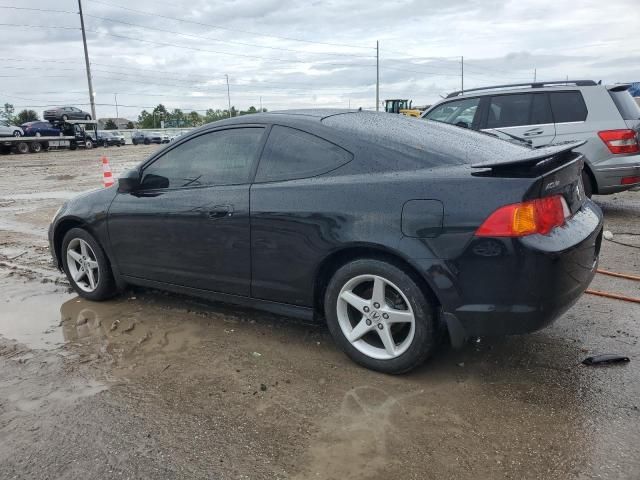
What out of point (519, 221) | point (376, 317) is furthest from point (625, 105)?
point (376, 317)

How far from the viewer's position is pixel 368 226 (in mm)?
3176

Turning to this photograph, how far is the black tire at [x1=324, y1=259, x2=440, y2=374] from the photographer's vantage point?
3.10m

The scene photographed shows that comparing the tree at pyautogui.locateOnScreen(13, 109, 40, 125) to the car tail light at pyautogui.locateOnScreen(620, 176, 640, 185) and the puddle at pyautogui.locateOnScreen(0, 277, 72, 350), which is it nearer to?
the puddle at pyautogui.locateOnScreen(0, 277, 72, 350)

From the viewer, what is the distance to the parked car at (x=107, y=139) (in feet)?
148

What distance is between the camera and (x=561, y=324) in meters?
3.96

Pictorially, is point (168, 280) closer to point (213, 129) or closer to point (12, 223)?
point (213, 129)

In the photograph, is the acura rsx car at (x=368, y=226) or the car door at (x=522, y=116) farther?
the car door at (x=522, y=116)

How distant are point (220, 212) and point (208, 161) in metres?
0.47

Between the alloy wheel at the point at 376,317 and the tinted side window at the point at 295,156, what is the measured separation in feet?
2.54

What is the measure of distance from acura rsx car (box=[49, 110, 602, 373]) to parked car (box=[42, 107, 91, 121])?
132 feet

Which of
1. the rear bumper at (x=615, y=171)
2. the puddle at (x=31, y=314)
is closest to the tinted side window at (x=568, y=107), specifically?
the rear bumper at (x=615, y=171)

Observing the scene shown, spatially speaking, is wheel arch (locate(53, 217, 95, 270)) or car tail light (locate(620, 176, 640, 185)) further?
car tail light (locate(620, 176, 640, 185))

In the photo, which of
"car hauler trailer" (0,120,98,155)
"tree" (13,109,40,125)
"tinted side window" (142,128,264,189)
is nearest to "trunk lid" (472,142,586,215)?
"tinted side window" (142,128,264,189)

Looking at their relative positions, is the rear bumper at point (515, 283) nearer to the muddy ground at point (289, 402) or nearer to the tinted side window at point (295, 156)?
the muddy ground at point (289, 402)
